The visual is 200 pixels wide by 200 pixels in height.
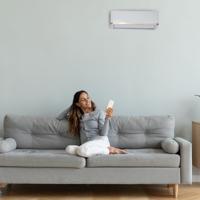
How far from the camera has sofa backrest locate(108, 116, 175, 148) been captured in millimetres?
4188

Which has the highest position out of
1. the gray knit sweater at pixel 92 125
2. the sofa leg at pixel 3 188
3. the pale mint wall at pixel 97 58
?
the pale mint wall at pixel 97 58

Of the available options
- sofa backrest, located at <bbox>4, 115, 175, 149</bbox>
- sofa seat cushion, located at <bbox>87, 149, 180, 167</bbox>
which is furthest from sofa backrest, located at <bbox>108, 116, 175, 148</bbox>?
sofa seat cushion, located at <bbox>87, 149, 180, 167</bbox>

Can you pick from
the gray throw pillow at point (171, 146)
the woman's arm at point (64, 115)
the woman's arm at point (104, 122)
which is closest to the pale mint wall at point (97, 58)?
the woman's arm at point (64, 115)

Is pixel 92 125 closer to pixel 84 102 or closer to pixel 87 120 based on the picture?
pixel 87 120

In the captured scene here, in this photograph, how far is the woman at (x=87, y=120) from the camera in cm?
403

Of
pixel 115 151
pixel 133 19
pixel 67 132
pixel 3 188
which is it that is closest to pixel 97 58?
pixel 133 19

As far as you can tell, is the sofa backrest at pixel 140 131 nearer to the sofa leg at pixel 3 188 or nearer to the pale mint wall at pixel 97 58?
the pale mint wall at pixel 97 58

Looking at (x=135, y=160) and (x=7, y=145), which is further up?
(x=7, y=145)

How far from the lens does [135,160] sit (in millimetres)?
3689

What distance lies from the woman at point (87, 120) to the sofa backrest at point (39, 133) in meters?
0.09

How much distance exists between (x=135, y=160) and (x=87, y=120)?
77cm

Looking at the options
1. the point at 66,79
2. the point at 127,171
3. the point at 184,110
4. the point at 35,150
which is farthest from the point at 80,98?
the point at 184,110

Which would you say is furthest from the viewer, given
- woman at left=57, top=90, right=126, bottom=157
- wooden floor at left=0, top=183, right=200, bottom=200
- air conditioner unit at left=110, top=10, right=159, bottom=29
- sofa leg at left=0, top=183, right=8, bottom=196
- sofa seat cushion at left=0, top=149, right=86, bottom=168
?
air conditioner unit at left=110, top=10, right=159, bottom=29

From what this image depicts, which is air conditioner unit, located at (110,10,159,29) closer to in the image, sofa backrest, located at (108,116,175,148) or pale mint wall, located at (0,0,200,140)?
pale mint wall, located at (0,0,200,140)
